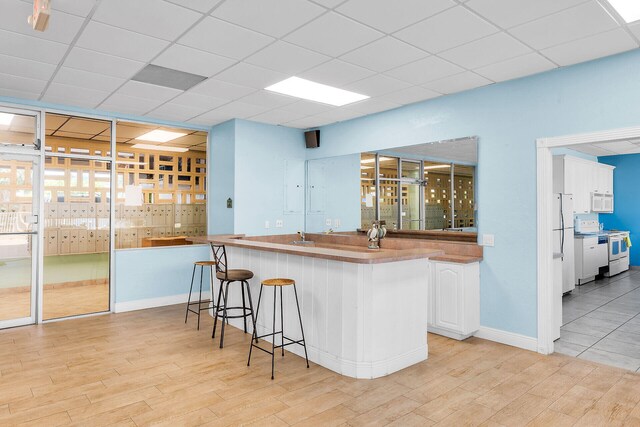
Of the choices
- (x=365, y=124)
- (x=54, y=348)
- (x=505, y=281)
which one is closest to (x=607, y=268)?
(x=505, y=281)

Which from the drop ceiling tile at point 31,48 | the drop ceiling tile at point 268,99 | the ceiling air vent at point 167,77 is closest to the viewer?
the drop ceiling tile at point 31,48

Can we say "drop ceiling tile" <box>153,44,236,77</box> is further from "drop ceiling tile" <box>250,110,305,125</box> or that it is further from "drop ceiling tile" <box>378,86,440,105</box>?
"drop ceiling tile" <box>378,86,440,105</box>

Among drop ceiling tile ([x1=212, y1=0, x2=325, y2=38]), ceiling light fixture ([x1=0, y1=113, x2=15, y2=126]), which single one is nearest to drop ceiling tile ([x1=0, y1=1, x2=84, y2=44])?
drop ceiling tile ([x1=212, y1=0, x2=325, y2=38])

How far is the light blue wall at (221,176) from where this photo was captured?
233 inches

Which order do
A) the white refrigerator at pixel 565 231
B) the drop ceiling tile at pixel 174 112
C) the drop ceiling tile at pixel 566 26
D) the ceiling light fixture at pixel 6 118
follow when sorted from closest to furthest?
the drop ceiling tile at pixel 566 26, the ceiling light fixture at pixel 6 118, the drop ceiling tile at pixel 174 112, the white refrigerator at pixel 565 231

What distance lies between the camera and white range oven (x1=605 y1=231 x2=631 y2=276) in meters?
7.77

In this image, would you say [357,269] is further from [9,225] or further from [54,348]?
[9,225]

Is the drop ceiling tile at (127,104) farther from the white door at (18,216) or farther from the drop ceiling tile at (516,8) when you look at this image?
the drop ceiling tile at (516,8)

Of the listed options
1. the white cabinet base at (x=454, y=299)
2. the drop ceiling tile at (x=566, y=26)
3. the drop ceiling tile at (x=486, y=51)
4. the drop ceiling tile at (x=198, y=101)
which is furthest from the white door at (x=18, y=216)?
the drop ceiling tile at (x=566, y=26)

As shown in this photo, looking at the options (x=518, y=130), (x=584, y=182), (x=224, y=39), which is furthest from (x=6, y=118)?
(x=584, y=182)

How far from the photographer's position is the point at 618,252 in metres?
8.05

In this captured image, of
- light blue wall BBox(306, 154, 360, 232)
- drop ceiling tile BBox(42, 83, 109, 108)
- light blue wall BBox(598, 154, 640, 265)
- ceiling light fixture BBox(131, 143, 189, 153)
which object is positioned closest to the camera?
drop ceiling tile BBox(42, 83, 109, 108)

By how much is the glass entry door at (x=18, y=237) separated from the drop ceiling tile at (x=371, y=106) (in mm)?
4084

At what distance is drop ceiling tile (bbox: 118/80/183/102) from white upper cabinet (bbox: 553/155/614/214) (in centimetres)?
547
